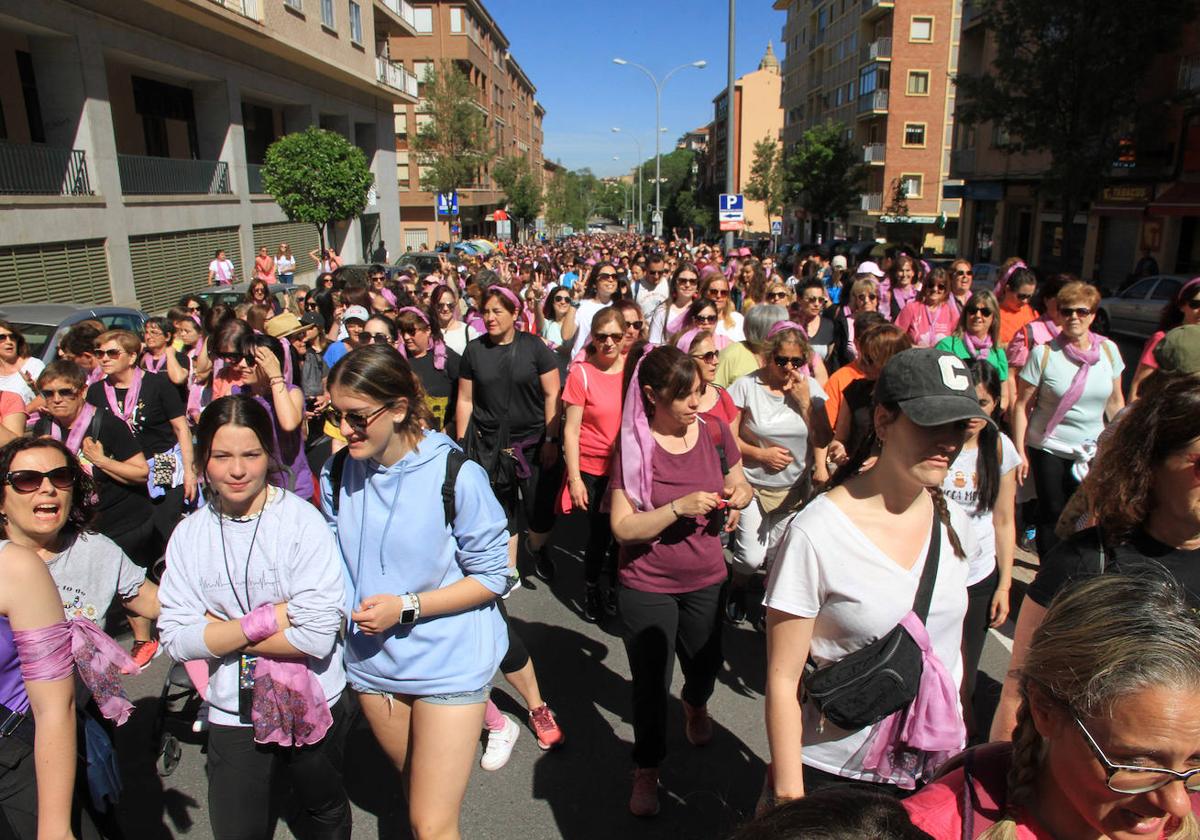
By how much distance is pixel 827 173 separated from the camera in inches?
1742

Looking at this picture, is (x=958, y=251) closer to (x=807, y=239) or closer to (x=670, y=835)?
(x=807, y=239)

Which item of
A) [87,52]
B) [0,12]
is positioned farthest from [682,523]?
[87,52]

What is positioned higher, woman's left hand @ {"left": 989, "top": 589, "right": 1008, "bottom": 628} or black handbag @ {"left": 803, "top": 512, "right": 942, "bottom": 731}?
black handbag @ {"left": 803, "top": 512, "right": 942, "bottom": 731}

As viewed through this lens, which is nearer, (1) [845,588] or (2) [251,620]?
(1) [845,588]

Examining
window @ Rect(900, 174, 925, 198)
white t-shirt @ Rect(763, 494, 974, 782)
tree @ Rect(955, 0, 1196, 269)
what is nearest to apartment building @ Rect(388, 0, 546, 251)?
window @ Rect(900, 174, 925, 198)

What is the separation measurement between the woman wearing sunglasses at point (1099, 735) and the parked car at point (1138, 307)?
62.9 ft

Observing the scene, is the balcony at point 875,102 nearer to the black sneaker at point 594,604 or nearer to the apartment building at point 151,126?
the apartment building at point 151,126

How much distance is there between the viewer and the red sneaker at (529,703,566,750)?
3.72m

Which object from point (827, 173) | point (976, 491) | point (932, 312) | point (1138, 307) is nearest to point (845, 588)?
point (976, 491)

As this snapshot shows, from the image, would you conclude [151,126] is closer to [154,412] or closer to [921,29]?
[154,412]

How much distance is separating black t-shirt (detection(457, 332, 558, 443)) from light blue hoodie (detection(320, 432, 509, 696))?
263 cm

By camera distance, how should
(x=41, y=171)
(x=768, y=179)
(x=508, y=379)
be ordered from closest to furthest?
1. (x=508, y=379)
2. (x=41, y=171)
3. (x=768, y=179)

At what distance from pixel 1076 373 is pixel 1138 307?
15946 millimetres

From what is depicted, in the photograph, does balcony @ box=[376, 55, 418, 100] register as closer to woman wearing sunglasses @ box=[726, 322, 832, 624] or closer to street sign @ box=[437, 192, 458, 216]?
street sign @ box=[437, 192, 458, 216]
